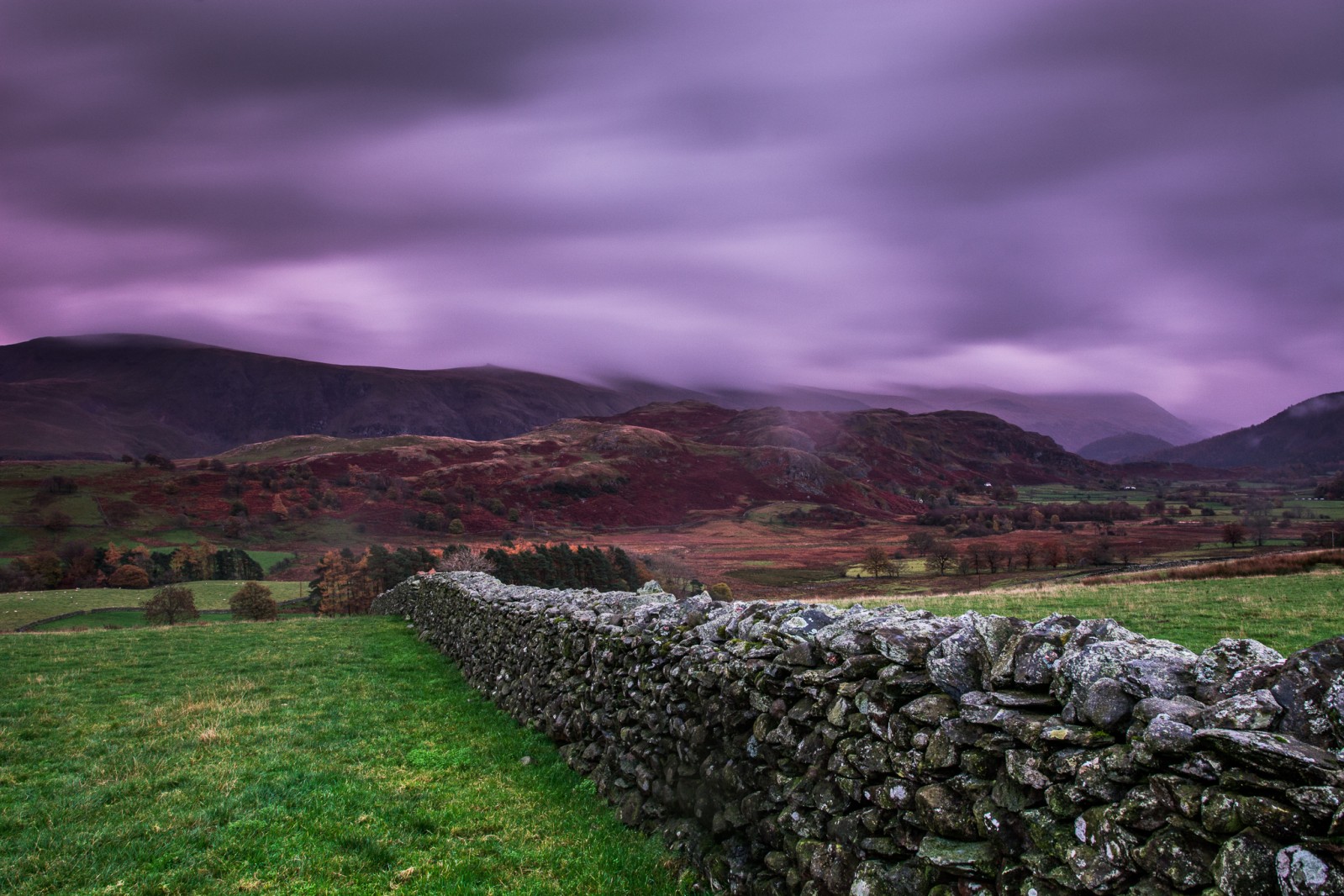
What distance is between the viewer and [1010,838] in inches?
174

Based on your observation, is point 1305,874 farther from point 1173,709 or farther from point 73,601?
point 73,601

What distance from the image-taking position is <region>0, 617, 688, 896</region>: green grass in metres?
7.18

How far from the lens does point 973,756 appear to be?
472 cm

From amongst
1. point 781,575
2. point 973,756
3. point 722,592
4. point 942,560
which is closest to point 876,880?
point 973,756

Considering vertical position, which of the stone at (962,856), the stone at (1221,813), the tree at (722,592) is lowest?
the tree at (722,592)

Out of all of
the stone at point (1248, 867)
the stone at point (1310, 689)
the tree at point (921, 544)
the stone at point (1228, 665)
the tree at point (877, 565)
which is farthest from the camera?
the tree at point (921, 544)

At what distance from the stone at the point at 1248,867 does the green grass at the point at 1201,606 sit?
15694 millimetres

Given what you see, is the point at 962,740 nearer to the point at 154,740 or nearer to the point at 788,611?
the point at 788,611

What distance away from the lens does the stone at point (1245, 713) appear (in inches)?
142

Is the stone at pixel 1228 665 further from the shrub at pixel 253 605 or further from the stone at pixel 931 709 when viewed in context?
the shrub at pixel 253 605

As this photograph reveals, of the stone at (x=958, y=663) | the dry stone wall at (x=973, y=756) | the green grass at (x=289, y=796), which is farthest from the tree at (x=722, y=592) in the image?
the stone at (x=958, y=663)

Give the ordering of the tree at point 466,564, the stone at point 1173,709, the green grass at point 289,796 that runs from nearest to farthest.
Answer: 1. the stone at point 1173,709
2. the green grass at point 289,796
3. the tree at point 466,564

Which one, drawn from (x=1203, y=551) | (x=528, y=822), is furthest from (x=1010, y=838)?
(x=1203, y=551)

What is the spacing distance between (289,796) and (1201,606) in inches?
1213
